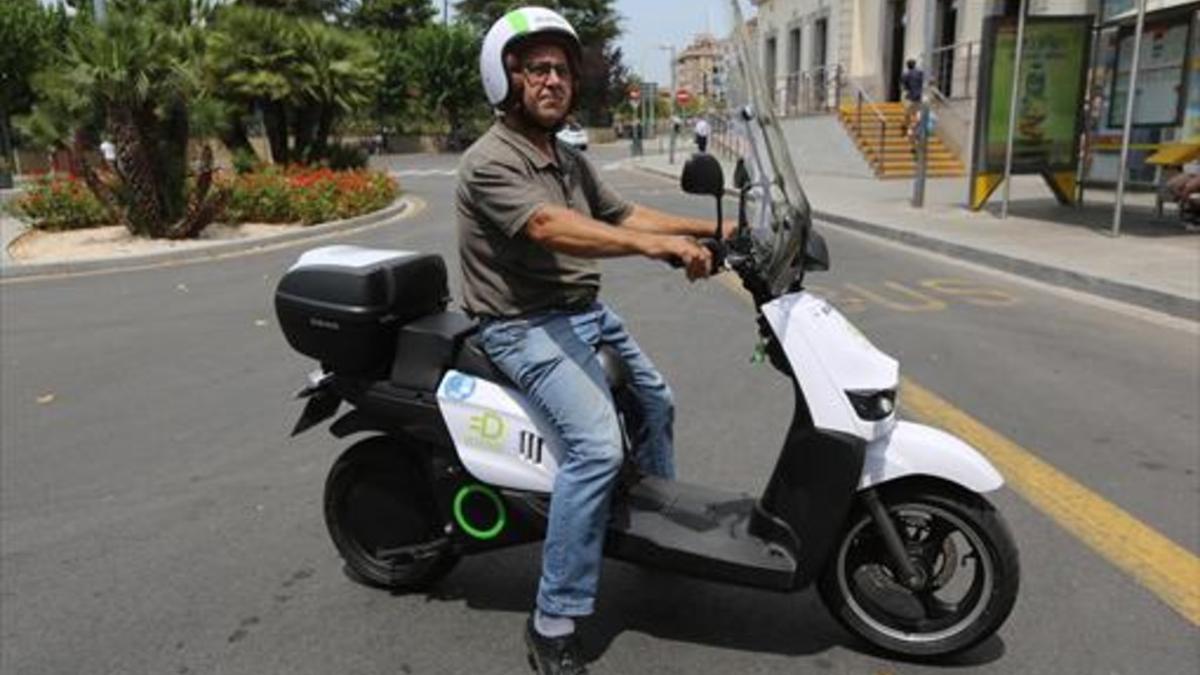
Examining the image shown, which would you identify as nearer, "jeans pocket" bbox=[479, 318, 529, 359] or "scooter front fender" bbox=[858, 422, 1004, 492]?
"scooter front fender" bbox=[858, 422, 1004, 492]

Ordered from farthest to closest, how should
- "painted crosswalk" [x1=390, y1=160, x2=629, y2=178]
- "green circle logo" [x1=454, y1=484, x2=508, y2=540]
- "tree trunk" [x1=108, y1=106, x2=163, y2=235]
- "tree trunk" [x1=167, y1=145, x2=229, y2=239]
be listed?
"painted crosswalk" [x1=390, y1=160, x2=629, y2=178] < "tree trunk" [x1=167, y1=145, x2=229, y2=239] < "tree trunk" [x1=108, y1=106, x2=163, y2=235] < "green circle logo" [x1=454, y1=484, x2=508, y2=540]

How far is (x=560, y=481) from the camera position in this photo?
115 inches

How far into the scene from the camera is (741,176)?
2943mm

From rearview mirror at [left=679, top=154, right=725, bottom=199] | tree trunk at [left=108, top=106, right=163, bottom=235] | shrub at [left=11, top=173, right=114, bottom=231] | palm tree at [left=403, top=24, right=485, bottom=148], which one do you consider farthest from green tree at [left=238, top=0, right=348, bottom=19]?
rearview mirror at [left=679, top=154, right=725, bottom=199]

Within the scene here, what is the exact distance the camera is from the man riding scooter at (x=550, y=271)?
2.75m

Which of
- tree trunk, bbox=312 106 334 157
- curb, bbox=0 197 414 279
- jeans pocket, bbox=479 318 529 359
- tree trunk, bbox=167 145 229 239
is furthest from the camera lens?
tree trunk, bbox=312 106 334 157

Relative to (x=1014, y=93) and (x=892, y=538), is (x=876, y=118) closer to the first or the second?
(x=1014, y=93)

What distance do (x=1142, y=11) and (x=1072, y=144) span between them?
354 cm

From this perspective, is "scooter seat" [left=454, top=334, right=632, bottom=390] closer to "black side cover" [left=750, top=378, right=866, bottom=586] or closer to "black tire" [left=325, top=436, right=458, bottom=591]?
"black tire" [left=325, top=436, right=458, bottom=591]

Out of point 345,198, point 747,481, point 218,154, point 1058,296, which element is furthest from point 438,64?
point 747,481

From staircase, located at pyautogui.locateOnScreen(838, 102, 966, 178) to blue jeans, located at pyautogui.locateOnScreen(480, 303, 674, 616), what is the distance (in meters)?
21.3

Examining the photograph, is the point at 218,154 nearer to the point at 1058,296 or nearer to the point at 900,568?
the point at 1058,296

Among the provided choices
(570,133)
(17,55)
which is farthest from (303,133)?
(17,55)

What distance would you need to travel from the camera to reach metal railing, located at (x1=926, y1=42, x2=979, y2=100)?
24.9 m
